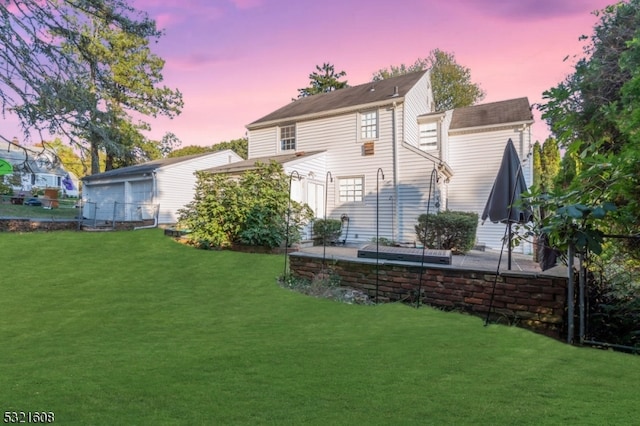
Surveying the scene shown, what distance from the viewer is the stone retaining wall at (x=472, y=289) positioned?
15.6 feet

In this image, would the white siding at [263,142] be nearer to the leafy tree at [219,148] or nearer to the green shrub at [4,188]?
the green shrub at [4,188]

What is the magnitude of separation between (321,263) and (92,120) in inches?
260

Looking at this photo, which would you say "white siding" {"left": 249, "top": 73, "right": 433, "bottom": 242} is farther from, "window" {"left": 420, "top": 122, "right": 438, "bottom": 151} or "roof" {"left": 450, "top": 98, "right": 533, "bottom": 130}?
"roof" {"left": 450, "top": 98, "right": 533, "bottom": 130}

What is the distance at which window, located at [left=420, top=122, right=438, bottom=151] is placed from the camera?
48.4ft

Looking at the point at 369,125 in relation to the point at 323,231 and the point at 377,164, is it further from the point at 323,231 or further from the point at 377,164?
the point at 323,231

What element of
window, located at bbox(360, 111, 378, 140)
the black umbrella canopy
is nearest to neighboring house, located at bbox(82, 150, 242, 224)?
window, located at bbox(360, 111, 378, 140)

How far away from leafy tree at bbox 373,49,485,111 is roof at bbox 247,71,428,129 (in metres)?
14.6

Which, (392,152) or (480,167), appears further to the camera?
(480,167)

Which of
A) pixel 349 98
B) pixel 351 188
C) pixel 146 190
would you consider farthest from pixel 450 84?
pixel 146 190

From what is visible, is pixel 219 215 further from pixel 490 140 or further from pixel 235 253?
pixel 490 140

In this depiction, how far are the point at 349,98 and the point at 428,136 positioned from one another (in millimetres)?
4001

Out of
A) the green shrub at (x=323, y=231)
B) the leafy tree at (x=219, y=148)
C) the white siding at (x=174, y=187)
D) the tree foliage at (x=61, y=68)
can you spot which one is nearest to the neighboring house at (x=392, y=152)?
the green shrub at (x=323, y=231)

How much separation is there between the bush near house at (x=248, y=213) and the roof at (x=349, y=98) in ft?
17.6

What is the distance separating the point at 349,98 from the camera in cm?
1557
